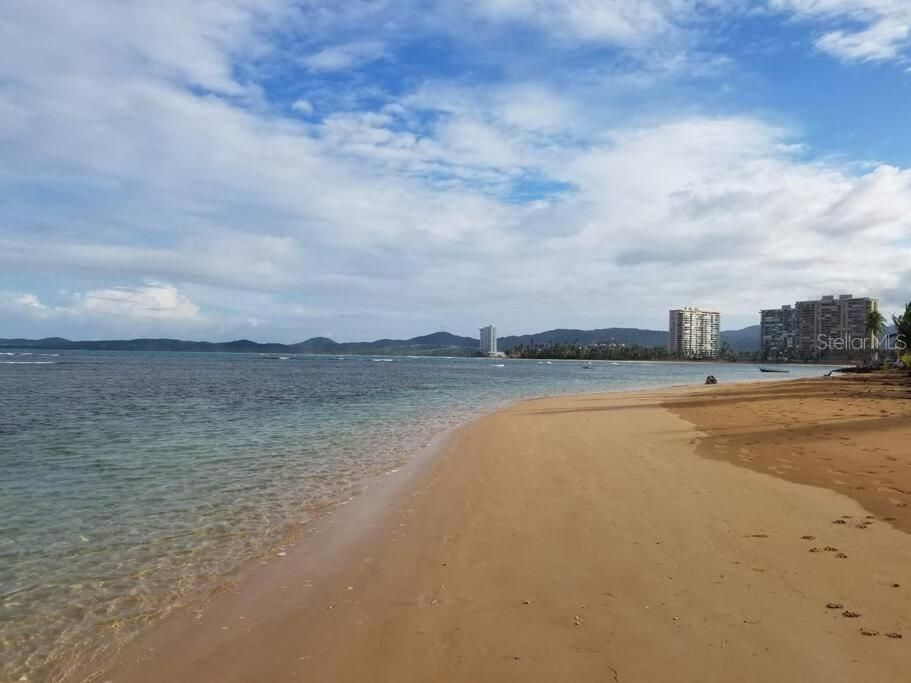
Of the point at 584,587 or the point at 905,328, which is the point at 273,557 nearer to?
the point at 584,587

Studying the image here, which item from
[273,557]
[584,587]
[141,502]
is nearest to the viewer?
[584,587]

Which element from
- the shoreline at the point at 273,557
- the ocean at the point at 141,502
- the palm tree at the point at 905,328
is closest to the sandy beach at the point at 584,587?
the shoreline at the point at 273,557

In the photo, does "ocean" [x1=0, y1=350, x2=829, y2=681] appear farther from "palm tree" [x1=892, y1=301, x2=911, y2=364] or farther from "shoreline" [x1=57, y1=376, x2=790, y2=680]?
"palm tree" [x1=892, y1=301, x2=911, y2=364]

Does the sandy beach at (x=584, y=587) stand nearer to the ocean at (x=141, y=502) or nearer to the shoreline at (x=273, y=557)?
the shoreline at (x=273, y=557)

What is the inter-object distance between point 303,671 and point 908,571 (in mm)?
5605

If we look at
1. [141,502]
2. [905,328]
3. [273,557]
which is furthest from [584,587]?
[905,328]

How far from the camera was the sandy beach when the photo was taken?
4.20m

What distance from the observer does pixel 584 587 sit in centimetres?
554

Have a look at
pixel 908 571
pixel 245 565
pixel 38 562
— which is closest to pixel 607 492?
pixel 908 571

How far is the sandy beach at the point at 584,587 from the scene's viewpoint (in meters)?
4.20

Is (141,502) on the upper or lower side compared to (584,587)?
lower

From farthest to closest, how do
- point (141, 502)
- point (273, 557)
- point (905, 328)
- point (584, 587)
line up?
1. point (905, 328)
2. point (141, 502)
3. point (273, 557)
4. point (584, 587)

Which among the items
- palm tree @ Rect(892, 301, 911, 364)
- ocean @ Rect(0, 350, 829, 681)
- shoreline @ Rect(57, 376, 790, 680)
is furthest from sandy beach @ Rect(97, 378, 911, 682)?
palm tree @ Rect(892, 301, 911, 364)

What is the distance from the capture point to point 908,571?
5523 millimetres
